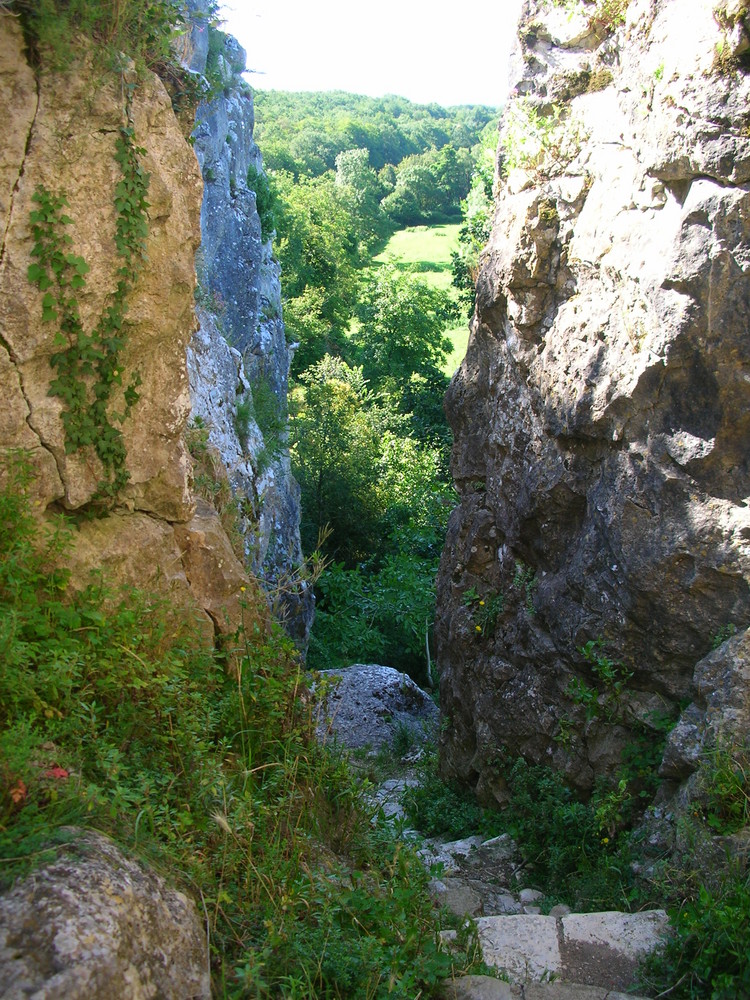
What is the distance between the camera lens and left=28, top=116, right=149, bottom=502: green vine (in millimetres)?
3959

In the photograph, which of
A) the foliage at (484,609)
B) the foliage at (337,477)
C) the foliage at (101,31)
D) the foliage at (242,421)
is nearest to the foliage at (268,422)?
the foliage at (242,421)

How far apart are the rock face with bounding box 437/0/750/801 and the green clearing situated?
29830 millimetres

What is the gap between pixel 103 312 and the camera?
424 cm

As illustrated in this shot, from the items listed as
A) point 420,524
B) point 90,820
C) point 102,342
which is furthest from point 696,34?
point 420,524

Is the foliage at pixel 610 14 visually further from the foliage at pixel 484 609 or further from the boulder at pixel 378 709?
the boulder at pixel 378 709

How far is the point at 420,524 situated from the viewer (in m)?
20.8

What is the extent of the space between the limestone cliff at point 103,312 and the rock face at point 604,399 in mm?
2962

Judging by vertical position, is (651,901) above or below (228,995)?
below

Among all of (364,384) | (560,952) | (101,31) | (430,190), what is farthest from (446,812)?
(430,190)

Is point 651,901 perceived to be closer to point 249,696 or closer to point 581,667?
point 581,667

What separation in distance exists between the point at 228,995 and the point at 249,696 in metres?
1.78

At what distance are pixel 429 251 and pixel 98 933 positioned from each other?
51.1 m

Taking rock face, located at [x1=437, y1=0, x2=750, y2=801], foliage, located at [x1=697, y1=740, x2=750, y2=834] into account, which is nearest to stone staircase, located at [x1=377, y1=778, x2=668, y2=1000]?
foliage, located at [x1=697, y1=740, x2=750, y2=834]

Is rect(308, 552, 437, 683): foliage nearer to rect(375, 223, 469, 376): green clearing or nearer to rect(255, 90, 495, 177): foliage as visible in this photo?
rect(375, 223, 469, 376): green clearing
